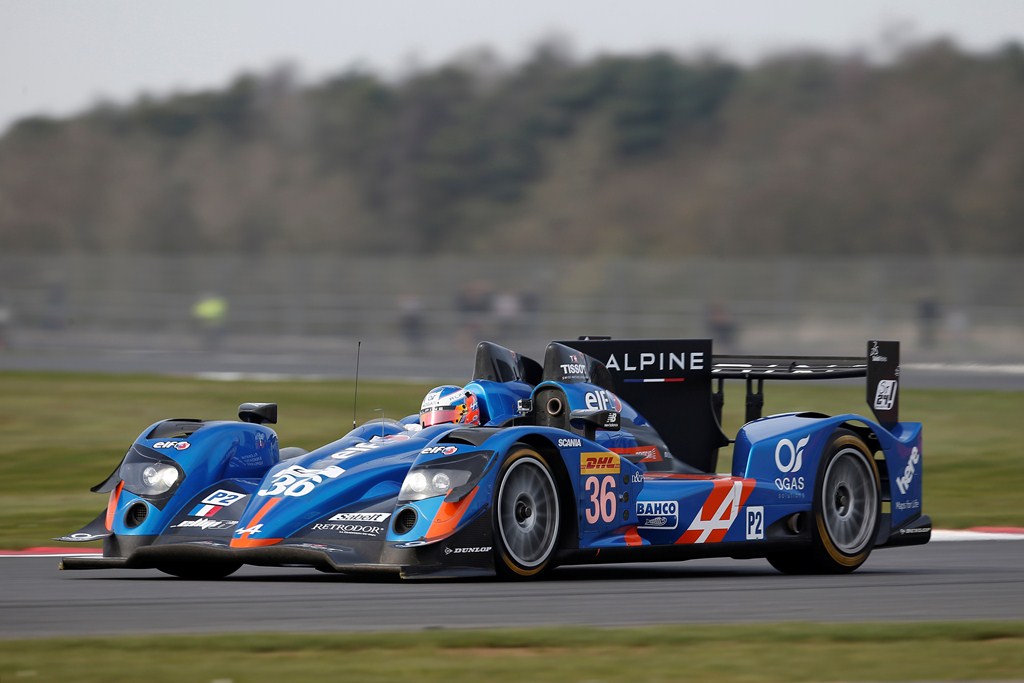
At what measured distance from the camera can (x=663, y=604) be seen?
878 cm

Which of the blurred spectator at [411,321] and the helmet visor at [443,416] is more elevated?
the blurred spectator at [411,321]

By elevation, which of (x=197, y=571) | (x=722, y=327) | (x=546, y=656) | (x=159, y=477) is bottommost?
(x=197, y=571)

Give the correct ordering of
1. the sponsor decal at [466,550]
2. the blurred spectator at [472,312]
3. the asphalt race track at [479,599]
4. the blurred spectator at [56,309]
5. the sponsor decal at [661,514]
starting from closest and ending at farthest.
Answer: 1. the asphalt race track at [479,599]
2. the sponsor decal at [466,550]
3. the sponsor decal at [661,514]
4. the blurred spectator at [472,312]
5. the blurred spectator at [56,309]

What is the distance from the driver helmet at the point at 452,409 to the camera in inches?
415

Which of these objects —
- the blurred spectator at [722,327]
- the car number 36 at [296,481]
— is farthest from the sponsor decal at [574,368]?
the blurred spectator at [722,327]

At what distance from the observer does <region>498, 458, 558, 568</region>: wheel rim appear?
947 centimetres

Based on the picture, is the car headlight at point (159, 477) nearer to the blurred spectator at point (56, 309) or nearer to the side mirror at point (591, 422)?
the side mirror at point (591, 422)

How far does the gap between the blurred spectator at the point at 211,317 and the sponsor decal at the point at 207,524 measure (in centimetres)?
3392

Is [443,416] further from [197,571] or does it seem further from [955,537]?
[955,537]

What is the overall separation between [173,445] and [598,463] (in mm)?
2554

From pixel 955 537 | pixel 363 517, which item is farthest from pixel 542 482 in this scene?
pixel 955 537

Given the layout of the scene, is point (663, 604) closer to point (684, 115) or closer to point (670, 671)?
point (670, 671)

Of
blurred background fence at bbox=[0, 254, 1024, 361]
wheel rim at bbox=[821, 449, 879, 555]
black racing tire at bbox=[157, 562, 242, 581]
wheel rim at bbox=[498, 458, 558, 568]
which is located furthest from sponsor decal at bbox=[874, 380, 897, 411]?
blurred background fence at bbox=[0, 254, 1024, 361]

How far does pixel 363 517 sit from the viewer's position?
30.4 feet
